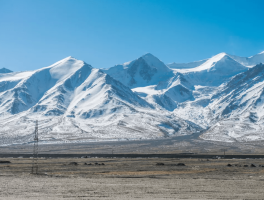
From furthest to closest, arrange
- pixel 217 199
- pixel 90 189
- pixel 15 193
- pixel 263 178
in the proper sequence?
pixel 263 178, pixel 90 189, pixel 15 193, pixel 217 199

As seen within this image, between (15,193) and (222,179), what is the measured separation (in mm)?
29383

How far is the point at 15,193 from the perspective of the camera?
41219 mm

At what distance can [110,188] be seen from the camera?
45.1 m

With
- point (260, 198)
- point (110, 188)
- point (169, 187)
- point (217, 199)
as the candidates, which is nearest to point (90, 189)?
point (110, 188)

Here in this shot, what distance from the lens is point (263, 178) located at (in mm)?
54562

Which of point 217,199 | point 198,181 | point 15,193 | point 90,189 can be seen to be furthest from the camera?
point 198,181

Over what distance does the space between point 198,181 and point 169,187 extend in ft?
23.5

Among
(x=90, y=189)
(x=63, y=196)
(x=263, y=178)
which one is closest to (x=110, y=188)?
(x=90, y=189)

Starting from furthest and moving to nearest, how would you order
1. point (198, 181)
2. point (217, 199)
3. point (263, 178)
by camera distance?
point (263, 178), point (198, 181), point (217, 199)

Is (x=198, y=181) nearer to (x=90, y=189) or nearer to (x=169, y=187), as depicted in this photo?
(x=169, y=187)

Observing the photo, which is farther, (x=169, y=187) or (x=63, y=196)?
(x=169, y=187)

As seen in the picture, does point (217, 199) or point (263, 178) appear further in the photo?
point (263, 178)

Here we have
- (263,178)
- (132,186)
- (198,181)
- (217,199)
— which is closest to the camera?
(217,199)

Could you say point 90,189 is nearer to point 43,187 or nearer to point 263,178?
point 43,187
